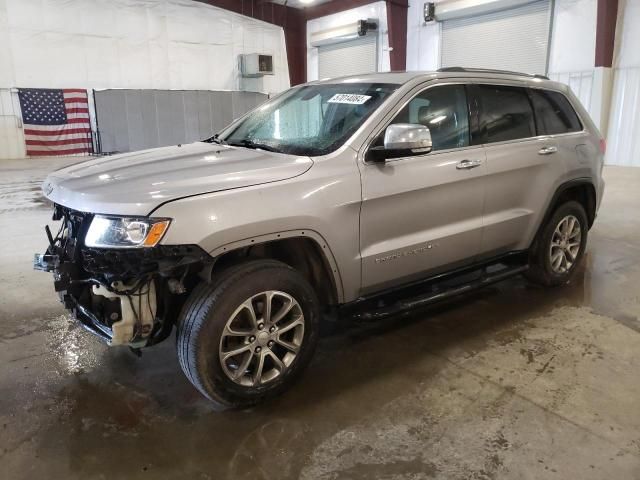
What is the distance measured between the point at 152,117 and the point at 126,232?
14478mm

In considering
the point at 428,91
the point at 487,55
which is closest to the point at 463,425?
the point at 428,91

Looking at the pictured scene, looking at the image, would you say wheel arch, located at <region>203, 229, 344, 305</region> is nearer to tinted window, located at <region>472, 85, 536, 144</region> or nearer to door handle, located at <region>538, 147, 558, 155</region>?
tinted window, located at <region>472, 85, 536, 144</region>

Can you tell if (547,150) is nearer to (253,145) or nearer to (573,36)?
(253,145)

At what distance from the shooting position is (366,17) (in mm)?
16344

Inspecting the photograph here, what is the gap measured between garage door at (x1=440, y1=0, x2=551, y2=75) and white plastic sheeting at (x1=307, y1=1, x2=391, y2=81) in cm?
201

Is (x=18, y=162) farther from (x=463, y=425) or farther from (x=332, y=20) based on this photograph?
(x=463, y=425)

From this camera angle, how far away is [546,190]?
3.78 m

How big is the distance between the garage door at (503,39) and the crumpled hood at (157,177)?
1218 centimetres

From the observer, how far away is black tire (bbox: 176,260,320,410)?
236 centimetres

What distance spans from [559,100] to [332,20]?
15067mm

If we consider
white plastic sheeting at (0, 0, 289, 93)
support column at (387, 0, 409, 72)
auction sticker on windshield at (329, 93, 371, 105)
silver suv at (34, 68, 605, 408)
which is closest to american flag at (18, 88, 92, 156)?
white plastic sheeting at (0, 0, 289, 93)

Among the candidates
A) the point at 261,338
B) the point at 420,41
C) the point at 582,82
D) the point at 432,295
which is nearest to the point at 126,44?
the point at 420,41

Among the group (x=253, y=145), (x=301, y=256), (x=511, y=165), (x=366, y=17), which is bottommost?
(x=301, y=256)

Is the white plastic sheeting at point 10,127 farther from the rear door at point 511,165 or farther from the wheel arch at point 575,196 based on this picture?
the wheel arch at point 575,196
